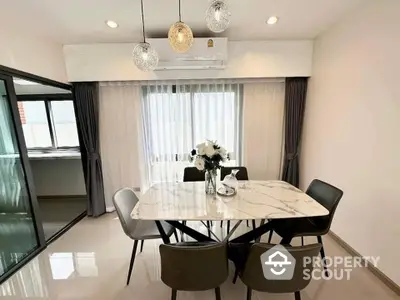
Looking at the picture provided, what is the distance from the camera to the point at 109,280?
209cm

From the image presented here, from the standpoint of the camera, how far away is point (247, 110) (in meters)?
3.40

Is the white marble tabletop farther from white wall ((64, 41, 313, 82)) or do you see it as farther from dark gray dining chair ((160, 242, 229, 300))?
white wall ((64, 41, 313, 82))

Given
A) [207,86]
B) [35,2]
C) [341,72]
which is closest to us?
[35,2]

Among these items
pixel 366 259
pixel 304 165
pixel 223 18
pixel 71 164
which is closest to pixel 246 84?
pixel 304 165

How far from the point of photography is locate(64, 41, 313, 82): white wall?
308 centimetres

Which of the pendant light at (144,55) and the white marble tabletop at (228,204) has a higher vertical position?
the pendant light at (144,55)

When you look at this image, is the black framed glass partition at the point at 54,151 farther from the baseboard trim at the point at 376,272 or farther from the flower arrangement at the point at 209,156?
the baseboard trim at the point at 376,272

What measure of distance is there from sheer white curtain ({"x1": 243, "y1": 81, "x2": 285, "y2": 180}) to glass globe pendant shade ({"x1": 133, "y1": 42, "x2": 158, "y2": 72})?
1730 millimetres

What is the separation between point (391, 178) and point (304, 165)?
4.88ft

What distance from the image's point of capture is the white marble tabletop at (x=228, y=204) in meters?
1.64

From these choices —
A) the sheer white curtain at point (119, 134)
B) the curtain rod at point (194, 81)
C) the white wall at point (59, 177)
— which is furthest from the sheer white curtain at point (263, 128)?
the white wall at point (59, 177)

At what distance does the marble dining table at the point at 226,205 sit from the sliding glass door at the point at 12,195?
150cm

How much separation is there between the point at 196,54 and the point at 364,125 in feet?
6.83

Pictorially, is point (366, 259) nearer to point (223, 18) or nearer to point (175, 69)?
point (223, 18)
